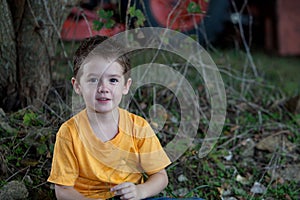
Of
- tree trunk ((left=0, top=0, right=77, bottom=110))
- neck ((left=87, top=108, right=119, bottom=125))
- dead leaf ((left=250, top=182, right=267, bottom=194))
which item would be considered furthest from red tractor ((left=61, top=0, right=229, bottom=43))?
neck ((left=87, top=108, right=119, bottom=125))

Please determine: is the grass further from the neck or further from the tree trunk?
the neck

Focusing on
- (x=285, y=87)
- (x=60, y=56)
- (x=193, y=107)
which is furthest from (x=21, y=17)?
(x=285, y=87)

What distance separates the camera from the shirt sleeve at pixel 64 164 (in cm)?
197

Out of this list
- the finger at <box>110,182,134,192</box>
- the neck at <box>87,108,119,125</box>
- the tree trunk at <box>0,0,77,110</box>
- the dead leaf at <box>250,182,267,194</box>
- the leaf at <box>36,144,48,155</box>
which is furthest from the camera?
the tree trunk at <box>0,0,77,110</box>

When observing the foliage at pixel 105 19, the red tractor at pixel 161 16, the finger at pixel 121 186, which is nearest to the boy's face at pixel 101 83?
the finger at pixel 121 186

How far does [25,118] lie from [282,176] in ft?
4.67

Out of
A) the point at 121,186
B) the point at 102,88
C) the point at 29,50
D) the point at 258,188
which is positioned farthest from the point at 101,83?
the point at 258,188

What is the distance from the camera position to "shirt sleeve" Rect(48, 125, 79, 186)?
1.97 meters

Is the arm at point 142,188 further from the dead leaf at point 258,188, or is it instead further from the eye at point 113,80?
the dead leaf at point 258,188

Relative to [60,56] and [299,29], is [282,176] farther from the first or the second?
[299,29]

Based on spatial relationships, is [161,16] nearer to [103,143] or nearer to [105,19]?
[105,19]

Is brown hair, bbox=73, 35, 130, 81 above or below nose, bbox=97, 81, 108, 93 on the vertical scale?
above

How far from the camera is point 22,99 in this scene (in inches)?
116

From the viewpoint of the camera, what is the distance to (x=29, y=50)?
9.62 ft
